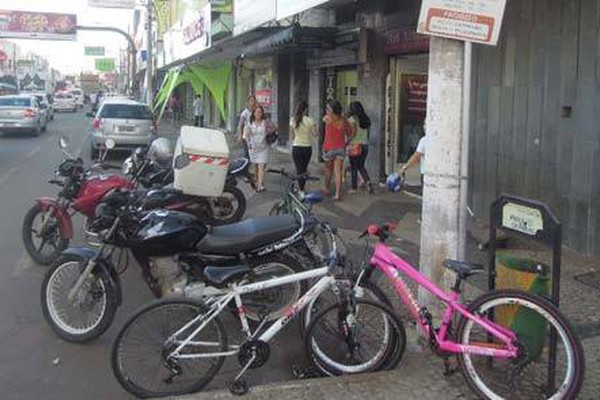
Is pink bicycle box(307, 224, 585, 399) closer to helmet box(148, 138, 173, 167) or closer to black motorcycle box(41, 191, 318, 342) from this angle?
black motorcycle box(41, 191, 318, 342)

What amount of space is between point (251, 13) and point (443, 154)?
12.8 m

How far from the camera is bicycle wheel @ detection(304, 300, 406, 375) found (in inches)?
190

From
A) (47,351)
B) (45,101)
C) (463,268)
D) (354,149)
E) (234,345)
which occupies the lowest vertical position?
(47,351)

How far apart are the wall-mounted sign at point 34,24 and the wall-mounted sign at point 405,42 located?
42.4m

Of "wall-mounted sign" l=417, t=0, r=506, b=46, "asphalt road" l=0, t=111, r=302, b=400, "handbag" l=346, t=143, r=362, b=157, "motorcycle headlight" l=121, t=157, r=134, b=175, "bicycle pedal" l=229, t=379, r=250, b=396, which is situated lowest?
"asphalt road" l=0, t=111, r=302, b=400

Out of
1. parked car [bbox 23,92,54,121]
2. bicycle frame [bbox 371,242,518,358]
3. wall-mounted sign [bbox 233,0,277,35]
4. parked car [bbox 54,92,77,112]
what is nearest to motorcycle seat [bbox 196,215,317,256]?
bicycle frame [bbox 371,242,518,358]

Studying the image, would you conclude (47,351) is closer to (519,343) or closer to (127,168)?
(519,343)

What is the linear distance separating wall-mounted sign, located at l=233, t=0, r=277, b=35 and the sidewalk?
16.9ft

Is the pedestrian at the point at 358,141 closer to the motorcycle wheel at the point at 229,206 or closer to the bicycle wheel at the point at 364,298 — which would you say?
the motorcycle wheel at the point at 229,206

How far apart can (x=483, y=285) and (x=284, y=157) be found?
14195 mm

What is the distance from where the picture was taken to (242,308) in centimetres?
478

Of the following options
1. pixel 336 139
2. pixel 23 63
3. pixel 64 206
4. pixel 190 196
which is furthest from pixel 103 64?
pixel 190 196

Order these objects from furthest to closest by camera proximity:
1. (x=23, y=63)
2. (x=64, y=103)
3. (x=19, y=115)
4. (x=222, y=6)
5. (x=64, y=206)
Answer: (x=23, y=63) < (x=64, y=103) < (x=19, y=115) < (x=222, y=6) < (x=64, y=206)

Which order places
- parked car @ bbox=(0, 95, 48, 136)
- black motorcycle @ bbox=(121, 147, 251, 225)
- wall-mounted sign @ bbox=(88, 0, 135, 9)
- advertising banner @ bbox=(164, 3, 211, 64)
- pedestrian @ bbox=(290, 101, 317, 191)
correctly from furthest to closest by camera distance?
1. wall-mounted sign @ bbox=(88, 0, 135, 9)
2. parked car @ bbox=(0, 95, 48, 136)
3. advertising banner @ bbox=(164, 3, 211, 64)
4. pedestrian @ bbox=(290, 101, 317, 191)
5. black motorcycle @ bbox=(121, 147, 251, 225)
